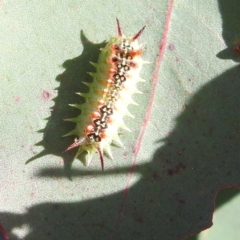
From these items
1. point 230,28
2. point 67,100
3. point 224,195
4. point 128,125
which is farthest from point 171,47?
point 224,195

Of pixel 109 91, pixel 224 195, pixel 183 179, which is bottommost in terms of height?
pixel 224 195

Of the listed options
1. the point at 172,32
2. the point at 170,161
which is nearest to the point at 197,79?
the point at 172,32

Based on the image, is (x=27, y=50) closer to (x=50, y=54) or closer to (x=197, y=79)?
(x=50, y=54)

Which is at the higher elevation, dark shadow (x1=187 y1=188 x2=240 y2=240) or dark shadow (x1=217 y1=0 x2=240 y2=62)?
dark shadow (x1=217 y1=0 x2=240 y2=62)

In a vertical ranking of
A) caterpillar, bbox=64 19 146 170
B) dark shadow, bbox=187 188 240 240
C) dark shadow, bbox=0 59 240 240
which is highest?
caterpillar, bbox=64 19 146 170

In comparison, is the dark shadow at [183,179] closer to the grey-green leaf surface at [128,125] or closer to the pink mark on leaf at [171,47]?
the grey-green leaf surface at [128,125]

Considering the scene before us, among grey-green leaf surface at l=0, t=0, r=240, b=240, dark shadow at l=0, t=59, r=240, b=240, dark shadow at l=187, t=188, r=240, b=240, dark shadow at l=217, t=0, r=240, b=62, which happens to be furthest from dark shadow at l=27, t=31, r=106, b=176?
dark shadow at l=187, t=188, r=240, b=240

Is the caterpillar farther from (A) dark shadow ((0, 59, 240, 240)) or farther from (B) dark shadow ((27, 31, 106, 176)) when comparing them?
(A) dark shadow ((0, 59, 240, 240))

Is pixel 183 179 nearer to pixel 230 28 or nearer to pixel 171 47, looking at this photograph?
pixel 171 47
